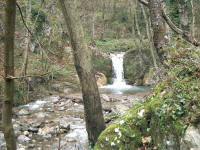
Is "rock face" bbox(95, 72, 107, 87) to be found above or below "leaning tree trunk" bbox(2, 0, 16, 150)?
below

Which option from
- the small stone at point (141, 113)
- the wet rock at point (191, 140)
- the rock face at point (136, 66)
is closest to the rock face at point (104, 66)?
the rock face at point (136, 66)

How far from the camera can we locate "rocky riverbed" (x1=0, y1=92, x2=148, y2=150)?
5617mm

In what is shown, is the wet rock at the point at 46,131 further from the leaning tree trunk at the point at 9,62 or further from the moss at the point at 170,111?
the leaning tree trunk at the point at 9,62

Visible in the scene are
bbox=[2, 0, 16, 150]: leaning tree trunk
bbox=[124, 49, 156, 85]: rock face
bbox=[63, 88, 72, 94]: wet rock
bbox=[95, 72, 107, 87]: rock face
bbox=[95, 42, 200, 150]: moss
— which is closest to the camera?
bbox=[2, 0, 16, 150]: leaning tree trunk

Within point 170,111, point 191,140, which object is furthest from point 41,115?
point 191,140

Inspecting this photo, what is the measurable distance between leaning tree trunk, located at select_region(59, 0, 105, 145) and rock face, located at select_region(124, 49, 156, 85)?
13052 mm

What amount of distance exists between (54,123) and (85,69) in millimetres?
3900

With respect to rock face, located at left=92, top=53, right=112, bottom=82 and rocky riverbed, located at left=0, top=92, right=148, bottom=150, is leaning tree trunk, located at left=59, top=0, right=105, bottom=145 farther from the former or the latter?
rock face, located at left=92, top=53, right=112, bottom=82

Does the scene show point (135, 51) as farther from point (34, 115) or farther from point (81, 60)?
point (81, 60)

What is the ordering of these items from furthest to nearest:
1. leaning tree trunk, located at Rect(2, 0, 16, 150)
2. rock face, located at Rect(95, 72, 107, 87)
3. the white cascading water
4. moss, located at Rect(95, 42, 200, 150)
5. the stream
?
1. the white cascading water
2. rock face, located at Rect(95, 72, 107, 87)
3. the stream
4. moss, located at Rect(95, 42, 200, 150)
5. leaning tree trunk, located at Rect(2, 0, 16, 150)

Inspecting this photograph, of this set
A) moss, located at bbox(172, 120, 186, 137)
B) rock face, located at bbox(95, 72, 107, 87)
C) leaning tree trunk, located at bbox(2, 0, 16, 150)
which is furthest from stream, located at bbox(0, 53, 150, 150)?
rock face, located at bbox(95, 72, 107, 87)

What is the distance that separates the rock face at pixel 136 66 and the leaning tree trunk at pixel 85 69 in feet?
42.8

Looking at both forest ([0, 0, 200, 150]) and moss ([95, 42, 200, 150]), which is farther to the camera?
moss ([95, 42, 200, 150])

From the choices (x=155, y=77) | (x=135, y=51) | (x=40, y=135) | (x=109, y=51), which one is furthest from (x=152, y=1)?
(x=109, y=51)
